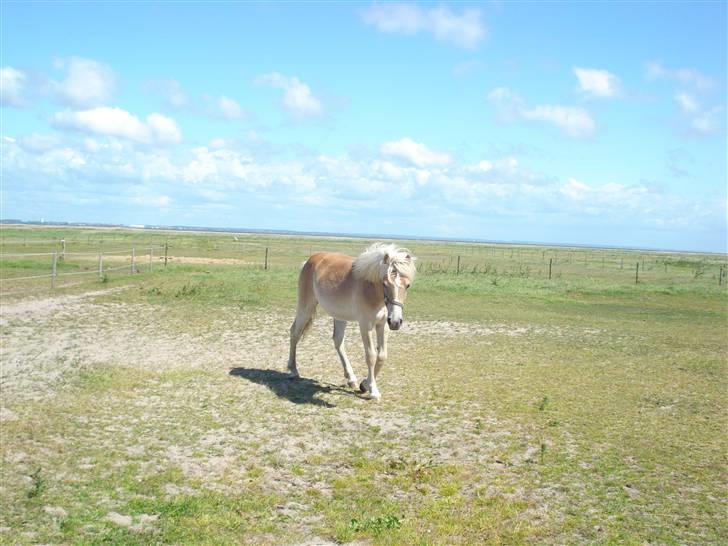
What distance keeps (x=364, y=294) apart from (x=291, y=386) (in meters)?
1.95

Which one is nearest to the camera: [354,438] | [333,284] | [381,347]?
[354,438]

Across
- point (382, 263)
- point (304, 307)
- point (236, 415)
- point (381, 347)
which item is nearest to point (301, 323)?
point (304, 307)

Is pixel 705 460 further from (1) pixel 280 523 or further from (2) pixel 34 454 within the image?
(2) pixel 34 454

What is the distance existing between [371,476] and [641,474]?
268 cm

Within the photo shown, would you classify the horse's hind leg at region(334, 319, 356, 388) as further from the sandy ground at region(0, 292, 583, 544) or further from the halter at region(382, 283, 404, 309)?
the halter at region(382, 283, 404, 309)

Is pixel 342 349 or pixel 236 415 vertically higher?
pixel 342 349

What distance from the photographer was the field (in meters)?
4.55

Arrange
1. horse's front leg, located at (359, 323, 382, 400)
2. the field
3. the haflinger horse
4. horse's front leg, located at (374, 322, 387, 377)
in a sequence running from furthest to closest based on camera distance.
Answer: horse's front leg, located at (374, 322, 387, 377), horse's front leg, located at (359, 323, 382, 400), the haflinger horse, the field

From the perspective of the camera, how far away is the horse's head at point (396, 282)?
7.43m

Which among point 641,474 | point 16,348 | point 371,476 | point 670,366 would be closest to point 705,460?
point 641,474

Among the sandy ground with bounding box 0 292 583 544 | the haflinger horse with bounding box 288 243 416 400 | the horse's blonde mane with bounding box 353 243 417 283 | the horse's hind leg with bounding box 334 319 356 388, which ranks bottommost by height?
the sandy ground with bounding box 0 292 583 544

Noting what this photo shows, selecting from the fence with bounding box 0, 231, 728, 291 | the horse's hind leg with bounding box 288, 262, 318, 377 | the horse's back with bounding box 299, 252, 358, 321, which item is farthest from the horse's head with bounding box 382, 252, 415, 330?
the fence with bounding box 0, 231, 728, 291

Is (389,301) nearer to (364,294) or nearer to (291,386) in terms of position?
(364,294)

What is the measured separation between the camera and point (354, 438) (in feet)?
21.5
